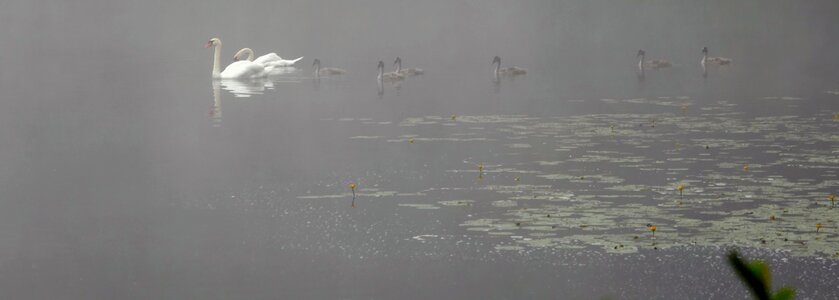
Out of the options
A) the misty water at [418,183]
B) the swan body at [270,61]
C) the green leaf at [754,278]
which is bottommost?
the misty water at [418,183]

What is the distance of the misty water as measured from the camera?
41.6ft

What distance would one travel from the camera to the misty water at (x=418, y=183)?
1268 centimetres

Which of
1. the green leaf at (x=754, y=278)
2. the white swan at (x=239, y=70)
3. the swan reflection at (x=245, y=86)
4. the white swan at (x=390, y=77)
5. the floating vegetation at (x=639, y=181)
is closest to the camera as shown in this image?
the green leaf at (x=754, y=278)

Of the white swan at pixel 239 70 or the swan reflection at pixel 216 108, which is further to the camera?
the white swan at pixel 239 70

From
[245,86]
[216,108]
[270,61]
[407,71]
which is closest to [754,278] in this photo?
[216,108]

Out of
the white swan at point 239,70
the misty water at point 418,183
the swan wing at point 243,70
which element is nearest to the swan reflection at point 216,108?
the misty water at point 418,183

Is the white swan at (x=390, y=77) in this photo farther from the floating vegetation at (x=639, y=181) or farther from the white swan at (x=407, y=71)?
the floating vegetation at (x=639, y=181)

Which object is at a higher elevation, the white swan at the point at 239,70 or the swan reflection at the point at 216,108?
the white swan at the point at 239,70

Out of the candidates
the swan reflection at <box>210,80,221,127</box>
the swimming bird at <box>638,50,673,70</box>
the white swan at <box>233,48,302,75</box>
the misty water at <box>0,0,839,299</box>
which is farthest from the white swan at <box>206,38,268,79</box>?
the swimming bird at <box>638,50,673,70</box>

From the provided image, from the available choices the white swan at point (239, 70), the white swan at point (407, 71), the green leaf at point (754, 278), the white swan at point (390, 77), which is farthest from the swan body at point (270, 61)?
the green leaf at point (754, 278)

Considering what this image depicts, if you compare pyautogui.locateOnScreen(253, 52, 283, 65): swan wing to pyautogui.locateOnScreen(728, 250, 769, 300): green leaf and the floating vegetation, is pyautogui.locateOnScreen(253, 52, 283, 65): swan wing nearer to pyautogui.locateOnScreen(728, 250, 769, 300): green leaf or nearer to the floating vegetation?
the floating vegetation

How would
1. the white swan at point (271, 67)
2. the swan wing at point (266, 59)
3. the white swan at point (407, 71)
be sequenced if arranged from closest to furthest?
1. the white swan at point (407, 71)
2. the white swan at point (271, 67)
3. the swan wing at point (266, 59)

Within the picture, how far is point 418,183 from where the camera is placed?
17844mm

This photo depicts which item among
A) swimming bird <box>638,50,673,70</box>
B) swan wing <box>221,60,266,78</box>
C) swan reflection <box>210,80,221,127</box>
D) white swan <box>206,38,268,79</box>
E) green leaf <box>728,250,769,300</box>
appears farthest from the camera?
swimming bird <box>638,50,673,70</box>
